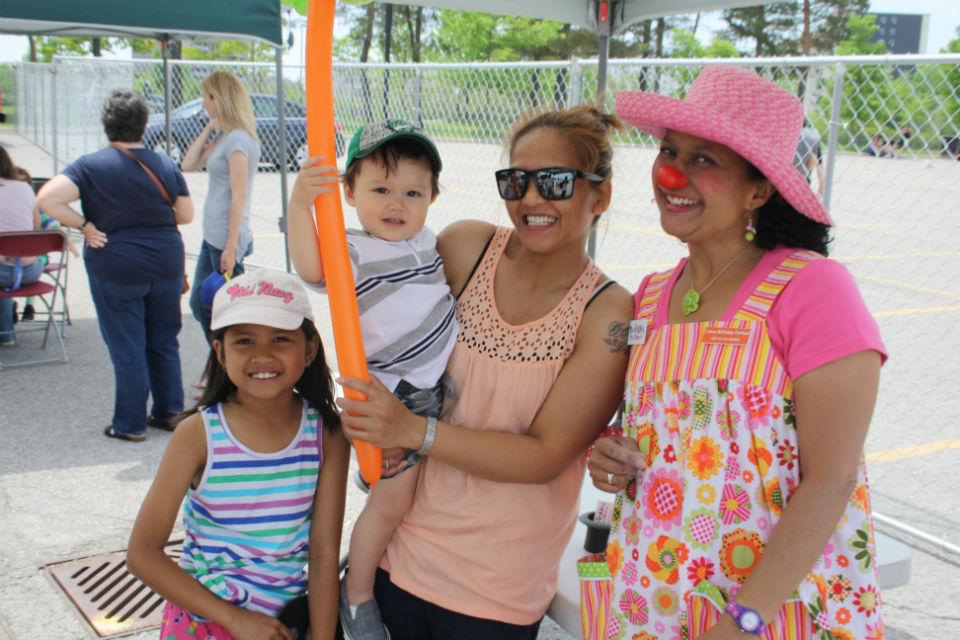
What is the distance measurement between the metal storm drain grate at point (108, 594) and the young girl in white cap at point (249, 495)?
1204mm

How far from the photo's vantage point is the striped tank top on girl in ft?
6.24

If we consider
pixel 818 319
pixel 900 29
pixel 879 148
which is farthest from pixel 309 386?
pixel 900 29

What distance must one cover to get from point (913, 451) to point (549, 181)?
13.2ft


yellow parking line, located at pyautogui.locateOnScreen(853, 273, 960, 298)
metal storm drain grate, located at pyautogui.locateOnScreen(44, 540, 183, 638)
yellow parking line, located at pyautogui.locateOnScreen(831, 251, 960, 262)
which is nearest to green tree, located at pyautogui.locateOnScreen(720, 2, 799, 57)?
yellow parking line, located at pyautogui.locateOnScreen(831, 251, 960, 262)

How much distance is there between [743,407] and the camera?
1357 millimetres

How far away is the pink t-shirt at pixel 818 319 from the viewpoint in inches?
49.4

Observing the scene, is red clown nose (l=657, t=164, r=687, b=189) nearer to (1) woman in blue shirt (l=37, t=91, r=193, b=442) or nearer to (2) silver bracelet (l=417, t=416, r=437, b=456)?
(2) silver bracelet (l=417, t=416, r=437, b=456)

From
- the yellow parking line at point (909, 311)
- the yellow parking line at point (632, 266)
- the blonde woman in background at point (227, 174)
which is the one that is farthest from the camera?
the yellow parking line at point (632, 266)

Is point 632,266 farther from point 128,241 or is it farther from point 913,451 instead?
point 128,241

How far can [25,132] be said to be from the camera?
68.2 ft

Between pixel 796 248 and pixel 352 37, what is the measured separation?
1878 inches

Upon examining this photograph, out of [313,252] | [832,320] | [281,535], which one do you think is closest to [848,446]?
[832,320]

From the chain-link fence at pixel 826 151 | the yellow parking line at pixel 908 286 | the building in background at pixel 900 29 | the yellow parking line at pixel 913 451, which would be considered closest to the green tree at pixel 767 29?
the building in background at pixel 900 29

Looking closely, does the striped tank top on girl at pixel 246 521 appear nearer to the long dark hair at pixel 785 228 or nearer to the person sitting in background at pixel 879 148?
the long dark hair at pixel 785 228
